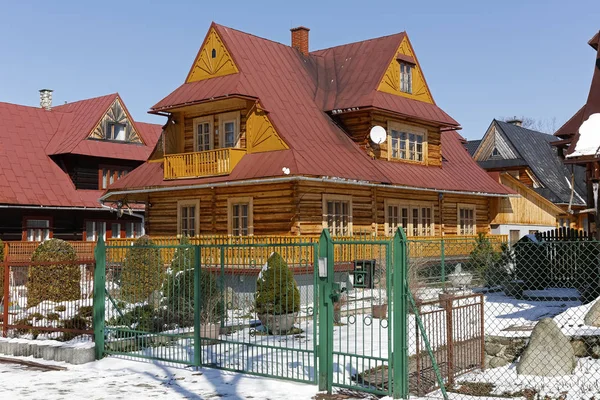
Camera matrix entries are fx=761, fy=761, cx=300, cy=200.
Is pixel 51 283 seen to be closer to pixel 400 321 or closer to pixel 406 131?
pixel 400 321

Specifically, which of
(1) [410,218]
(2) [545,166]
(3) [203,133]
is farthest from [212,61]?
(2) [545,166]

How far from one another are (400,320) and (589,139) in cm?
774

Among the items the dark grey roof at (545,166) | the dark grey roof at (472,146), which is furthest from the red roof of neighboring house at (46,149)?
the dark grey roof at (472,146)

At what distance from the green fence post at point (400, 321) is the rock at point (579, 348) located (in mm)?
3082

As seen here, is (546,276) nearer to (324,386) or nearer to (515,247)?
(515,247)

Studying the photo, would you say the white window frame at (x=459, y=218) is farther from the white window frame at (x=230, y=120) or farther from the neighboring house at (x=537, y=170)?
the white window frame at (x=230, y=120)

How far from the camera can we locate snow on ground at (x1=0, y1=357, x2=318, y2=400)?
34.0ft

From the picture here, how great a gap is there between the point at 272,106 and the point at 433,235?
350 inches

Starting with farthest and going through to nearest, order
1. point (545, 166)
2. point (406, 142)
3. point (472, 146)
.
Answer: point (472, 146) < point (545, 166) < point (406, 142)

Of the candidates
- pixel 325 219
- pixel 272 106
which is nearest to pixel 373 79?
pixel 272 106

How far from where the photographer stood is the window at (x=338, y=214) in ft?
83.3

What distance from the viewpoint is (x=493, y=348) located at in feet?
40.0

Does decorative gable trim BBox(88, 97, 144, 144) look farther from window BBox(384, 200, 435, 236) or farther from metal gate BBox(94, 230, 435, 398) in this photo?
metal gate BBox(94, 230, 435, 398)

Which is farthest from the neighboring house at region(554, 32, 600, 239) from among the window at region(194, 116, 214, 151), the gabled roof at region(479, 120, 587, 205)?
the gabled roof at region(479, 120, 587, 205)
